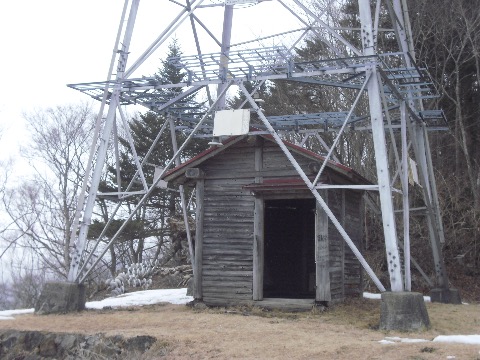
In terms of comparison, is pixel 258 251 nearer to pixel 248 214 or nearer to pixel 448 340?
pixel 248 214

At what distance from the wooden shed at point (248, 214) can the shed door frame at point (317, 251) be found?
0.02 meters

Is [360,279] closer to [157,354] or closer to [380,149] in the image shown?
[380,149]

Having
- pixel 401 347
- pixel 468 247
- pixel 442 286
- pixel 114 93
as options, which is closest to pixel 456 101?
pixel 468 247

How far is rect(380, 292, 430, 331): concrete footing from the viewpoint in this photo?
34.4 ft

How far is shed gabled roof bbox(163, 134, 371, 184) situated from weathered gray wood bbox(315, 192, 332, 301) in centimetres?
101

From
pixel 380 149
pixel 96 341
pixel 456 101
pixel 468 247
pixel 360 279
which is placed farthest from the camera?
pixel 456 101

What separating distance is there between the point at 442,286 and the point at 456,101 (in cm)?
1125

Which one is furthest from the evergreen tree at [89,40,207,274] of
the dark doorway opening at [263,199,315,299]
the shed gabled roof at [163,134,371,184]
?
the shed gabled roof at [163,134,371,184]

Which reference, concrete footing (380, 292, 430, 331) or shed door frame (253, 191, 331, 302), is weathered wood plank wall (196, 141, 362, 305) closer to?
shed door frame (253, 191, 331, 302)

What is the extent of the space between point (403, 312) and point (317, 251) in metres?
3.08

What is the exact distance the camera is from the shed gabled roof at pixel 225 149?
13.3m

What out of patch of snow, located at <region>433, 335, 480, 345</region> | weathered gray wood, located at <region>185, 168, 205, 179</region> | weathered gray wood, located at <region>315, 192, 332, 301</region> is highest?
weathered gray wood, located at <region>185, 168, 205, 179</region>

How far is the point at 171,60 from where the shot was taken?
43.3ft

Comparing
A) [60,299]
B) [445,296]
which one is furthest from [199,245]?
[445,296]
